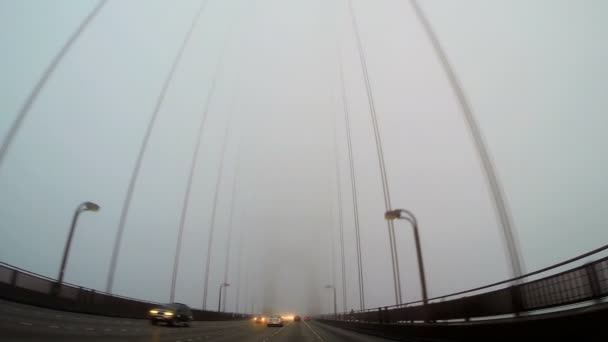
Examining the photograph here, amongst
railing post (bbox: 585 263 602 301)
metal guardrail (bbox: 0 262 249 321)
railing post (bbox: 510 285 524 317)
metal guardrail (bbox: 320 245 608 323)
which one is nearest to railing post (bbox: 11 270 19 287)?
metal guardrail (bbox: 0 262 249 321)

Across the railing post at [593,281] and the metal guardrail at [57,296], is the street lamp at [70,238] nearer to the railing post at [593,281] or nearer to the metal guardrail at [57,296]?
the metal guardrail at [57,296]

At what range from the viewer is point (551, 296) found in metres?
7.09

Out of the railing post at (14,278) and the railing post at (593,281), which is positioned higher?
the railing post at (14,278)

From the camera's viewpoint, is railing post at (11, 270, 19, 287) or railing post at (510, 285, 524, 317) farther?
railing post at (11, 270, 19, 287)

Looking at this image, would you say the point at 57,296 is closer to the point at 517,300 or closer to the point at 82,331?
the point at 82,331

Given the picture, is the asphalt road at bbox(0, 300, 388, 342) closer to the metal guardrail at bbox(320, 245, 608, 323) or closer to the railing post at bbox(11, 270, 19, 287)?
the railing post at bbox(11, 270, 19, 287)

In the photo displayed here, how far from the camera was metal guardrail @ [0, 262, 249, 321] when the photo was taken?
17266 millimetres

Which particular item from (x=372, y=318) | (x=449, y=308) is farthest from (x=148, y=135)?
(x=449, y=308)

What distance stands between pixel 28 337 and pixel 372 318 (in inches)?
822

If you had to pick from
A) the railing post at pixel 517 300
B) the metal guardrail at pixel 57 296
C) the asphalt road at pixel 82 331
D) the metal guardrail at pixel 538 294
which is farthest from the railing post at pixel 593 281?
the metal guardrail at pixel 57 296

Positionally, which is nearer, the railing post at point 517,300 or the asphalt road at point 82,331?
the railing post at point 517,300

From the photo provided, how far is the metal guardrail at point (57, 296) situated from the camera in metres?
17.3

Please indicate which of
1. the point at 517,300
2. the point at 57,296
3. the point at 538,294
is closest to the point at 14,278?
the point at 57,296

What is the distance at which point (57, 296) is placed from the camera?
1970 cm
